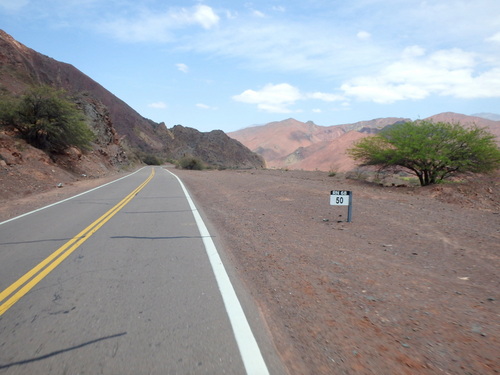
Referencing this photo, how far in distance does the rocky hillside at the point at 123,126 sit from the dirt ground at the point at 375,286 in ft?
164

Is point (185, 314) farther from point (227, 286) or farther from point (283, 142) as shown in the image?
point (283, 142)

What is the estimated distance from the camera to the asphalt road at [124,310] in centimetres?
288

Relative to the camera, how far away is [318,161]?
102m

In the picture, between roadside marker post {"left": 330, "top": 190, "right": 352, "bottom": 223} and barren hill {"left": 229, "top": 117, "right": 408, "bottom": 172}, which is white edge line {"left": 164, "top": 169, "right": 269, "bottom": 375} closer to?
roadside marker post {"left": 330, "top": 190, "right": 352, "bottom": 223}

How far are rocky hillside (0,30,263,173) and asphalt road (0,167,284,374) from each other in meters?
49.6

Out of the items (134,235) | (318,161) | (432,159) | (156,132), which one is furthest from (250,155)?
(134,235)

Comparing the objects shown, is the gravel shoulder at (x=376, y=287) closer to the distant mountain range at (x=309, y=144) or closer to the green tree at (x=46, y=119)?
the green tree at (x=46, y=119)

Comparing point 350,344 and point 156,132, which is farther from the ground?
point 156,132

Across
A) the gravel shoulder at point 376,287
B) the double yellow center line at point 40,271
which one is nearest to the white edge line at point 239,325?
the gravel shoulder at point 376,287

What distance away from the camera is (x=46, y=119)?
26641 mm

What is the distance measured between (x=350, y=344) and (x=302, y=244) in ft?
12.1

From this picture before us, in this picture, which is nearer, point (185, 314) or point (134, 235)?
point (185, 314)

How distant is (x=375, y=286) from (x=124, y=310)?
10.4 ft

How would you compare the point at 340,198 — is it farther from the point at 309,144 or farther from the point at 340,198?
the point at 309,144
